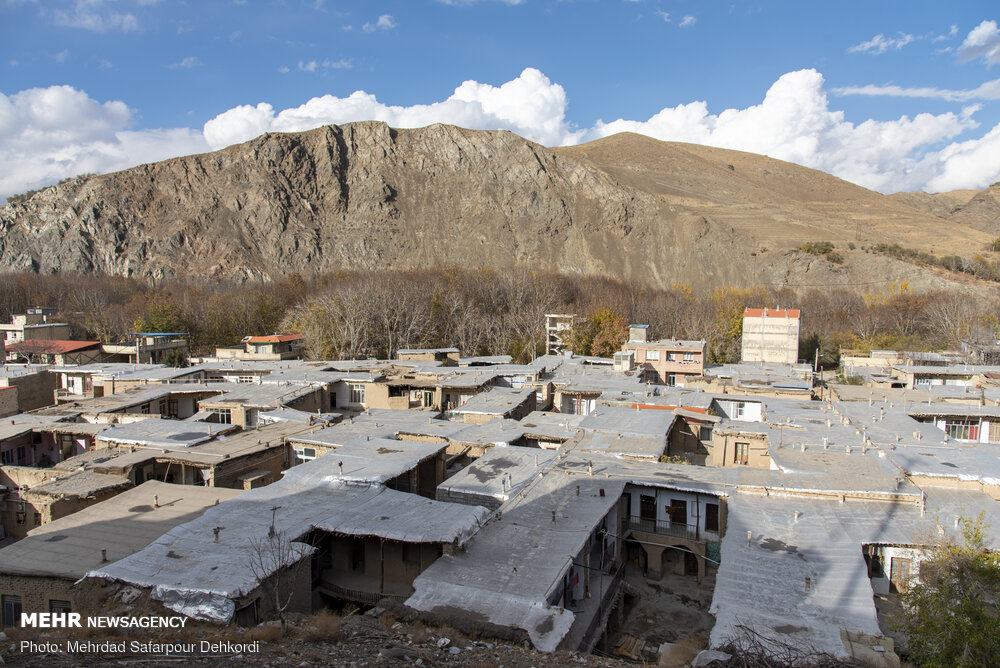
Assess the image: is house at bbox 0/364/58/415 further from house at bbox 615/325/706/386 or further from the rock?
house at bbox 615/325/706/386

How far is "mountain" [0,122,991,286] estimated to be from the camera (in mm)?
98500

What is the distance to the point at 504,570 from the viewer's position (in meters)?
10.8

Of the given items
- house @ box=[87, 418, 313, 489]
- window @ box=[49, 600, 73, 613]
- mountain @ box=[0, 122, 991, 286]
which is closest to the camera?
window @ box=[49, 600, 73, 613]

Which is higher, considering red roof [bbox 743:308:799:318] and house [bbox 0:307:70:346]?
red roof [bbox 743:308:799:318]

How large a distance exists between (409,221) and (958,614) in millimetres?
106947

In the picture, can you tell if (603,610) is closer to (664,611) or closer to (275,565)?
(664,611)

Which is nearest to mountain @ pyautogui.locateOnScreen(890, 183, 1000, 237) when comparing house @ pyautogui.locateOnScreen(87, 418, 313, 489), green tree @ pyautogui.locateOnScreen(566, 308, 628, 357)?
green tree @ pyautogui.locateOnScreen(566, 308, 628, 357)

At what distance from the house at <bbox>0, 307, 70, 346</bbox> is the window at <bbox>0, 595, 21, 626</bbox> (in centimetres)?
4336

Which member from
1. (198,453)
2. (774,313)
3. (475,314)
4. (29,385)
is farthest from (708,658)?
(475,314)

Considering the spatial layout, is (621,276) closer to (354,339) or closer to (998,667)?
(354,339)

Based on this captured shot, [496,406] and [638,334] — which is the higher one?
[638,334]

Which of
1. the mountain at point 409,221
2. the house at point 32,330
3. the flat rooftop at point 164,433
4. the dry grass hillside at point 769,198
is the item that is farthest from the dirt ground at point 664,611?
the dry grass hillside at point 769,198

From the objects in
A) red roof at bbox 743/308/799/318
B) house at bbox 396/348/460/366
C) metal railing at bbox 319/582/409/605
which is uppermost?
red roof at bbox 743/308/799/318

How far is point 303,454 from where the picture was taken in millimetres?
18781
